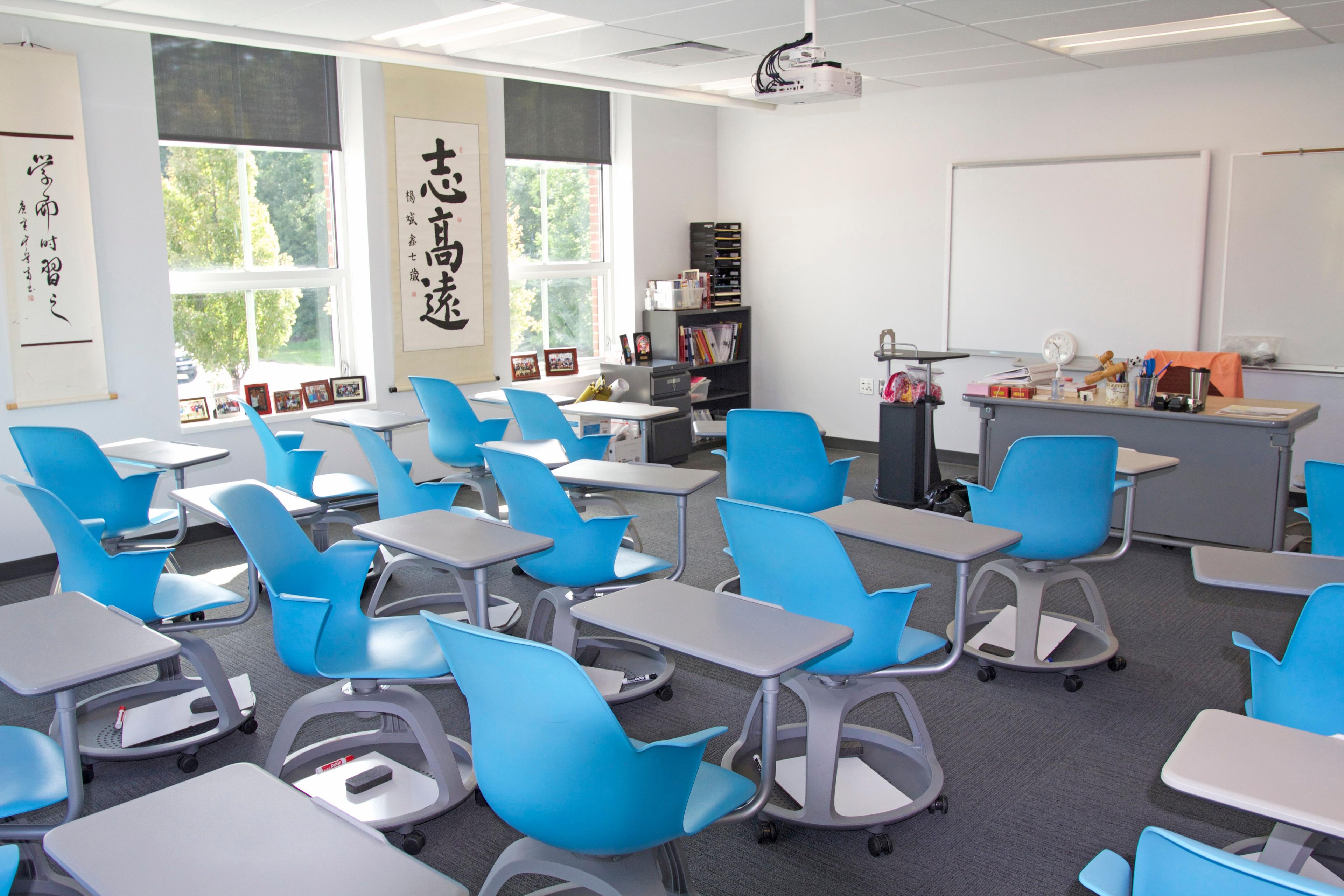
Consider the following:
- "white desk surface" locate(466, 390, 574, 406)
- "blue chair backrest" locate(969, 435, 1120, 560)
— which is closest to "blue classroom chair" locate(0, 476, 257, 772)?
"white desk surface" locate(466, 390, 574, 406)

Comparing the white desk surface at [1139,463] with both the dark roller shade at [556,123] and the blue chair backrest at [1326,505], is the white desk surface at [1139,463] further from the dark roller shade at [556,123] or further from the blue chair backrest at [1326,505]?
the dark roller shade at [556,123]

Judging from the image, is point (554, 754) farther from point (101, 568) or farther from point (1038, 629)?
point (1038, 629)

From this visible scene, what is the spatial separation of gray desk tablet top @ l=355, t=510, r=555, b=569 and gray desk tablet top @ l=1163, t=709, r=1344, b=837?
173cm

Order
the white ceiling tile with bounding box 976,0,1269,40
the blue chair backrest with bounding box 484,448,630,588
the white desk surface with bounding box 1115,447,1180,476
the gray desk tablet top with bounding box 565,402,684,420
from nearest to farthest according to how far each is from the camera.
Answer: the blue chair backrest with bounding box 484,448,630,588 < the white desk surface with bounding box 1115,447,1180,476 < the white ceiling tile with bounding box 976,0,1269,40 < the gray desk tablet top with bounding box 565,402,684,420

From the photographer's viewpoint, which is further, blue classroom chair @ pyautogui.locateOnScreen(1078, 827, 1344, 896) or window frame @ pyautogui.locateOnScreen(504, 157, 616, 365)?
window frame @ pyautogui.locateOnScreen(504, 157, 616, 365)

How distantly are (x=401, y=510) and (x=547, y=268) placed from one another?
398 cm

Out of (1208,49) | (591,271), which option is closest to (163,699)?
(591,271)

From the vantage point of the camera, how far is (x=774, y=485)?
4266mm

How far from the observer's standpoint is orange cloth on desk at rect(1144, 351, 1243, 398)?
5.66 meters

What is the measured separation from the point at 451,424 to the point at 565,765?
12.5ft

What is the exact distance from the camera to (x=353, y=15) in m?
4.77

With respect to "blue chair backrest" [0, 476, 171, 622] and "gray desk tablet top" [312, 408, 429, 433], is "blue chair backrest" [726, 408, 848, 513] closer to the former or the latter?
"gray desk tablet top" [312, 408, 429, 433]

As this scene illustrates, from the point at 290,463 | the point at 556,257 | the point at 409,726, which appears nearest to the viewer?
the point at 409,726

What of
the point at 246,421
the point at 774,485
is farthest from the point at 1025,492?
the point at 246,421
